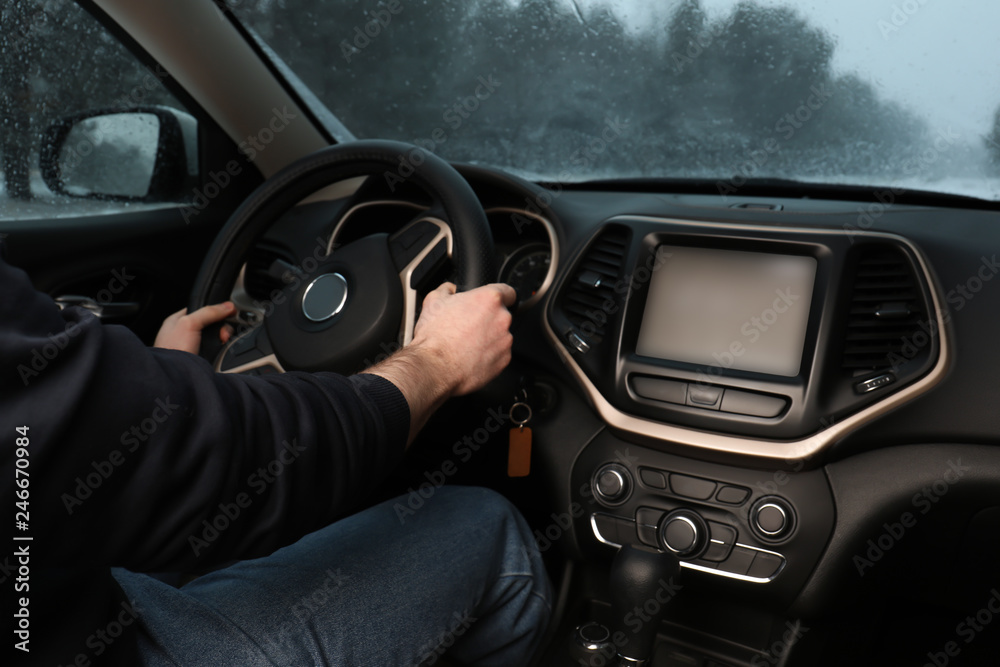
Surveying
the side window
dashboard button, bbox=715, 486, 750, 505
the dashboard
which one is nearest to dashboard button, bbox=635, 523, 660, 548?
the dashboard

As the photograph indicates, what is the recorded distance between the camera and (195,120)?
2016 millimetres

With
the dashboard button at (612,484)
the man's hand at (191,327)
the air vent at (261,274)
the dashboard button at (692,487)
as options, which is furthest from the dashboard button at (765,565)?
the air vent at (261,274)

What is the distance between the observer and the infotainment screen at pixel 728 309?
1.30 metres

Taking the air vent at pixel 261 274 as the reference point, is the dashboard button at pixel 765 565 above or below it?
below

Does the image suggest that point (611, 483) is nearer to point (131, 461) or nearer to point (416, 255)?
point (416, 255)

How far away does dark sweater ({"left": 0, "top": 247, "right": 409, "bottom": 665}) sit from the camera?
0.63 m

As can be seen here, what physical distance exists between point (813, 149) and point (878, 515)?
77 centimetres

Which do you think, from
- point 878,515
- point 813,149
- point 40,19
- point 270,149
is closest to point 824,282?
point 878,515

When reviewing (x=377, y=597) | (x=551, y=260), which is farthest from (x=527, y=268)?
(x=377, y=597)

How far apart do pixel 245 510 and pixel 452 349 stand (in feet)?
1.33

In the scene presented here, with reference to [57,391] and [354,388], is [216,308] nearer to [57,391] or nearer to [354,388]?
[354,388]

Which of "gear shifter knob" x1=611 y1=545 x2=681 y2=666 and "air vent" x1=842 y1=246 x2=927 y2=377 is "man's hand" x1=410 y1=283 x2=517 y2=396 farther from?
"air vent" x1=842 y1=246 x2=927 y2=377

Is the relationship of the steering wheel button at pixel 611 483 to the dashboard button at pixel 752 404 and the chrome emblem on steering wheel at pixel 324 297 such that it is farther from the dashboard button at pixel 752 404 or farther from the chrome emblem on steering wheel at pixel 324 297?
the chrome emblem on steering wheel at pixel 324 297

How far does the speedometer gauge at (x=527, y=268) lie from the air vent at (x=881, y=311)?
0.61 metres
